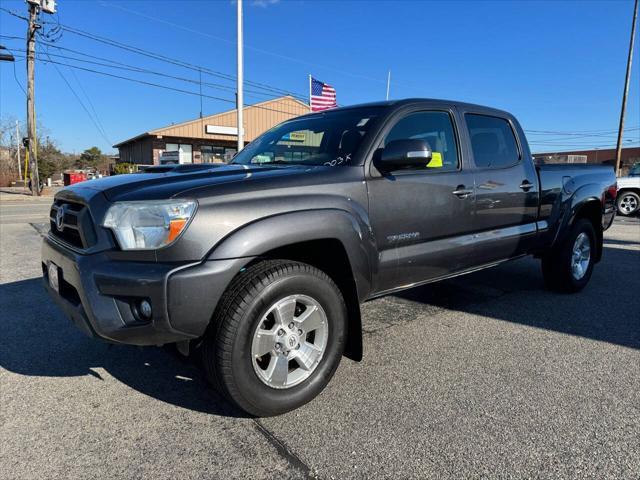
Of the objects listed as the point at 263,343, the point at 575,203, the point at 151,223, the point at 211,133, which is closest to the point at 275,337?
the point at 263,343

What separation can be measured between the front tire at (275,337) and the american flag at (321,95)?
45.6 feet

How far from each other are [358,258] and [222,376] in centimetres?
105

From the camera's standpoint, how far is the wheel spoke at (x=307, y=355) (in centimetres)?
255

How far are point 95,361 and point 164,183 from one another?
1.60 metres

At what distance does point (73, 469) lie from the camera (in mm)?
2047

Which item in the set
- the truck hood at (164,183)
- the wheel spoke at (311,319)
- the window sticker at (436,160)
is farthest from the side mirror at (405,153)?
the wheel spoke at (311,319)

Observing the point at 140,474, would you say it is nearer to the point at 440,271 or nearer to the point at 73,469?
the point at 73,469

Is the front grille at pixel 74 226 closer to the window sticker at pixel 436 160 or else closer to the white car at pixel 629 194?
the window sticker at pixel 436 160

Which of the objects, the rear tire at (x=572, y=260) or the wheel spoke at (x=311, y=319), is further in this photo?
the rear tire at (x=572, y=260)

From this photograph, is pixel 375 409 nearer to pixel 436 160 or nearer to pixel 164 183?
pixel 164 183

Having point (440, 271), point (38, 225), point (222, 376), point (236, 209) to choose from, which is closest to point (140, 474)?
point (222, 376)

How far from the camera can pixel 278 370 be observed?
2.45 m

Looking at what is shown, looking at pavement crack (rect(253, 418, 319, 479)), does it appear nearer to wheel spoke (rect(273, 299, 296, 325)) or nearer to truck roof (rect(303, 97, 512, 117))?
wheel spoke (rect(273, 299, 296, 325))

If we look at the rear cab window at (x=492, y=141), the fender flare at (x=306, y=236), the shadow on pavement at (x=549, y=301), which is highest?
the rear cab window at (x=492, y=141)
